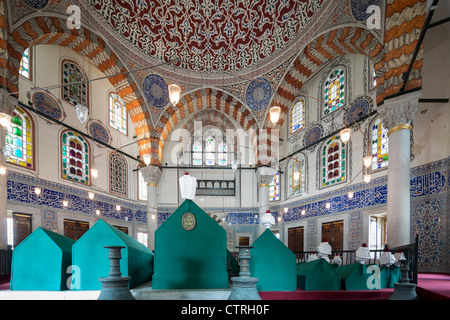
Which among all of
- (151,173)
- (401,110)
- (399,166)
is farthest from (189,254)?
(151,173)

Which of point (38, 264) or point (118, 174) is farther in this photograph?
point (118, 174)

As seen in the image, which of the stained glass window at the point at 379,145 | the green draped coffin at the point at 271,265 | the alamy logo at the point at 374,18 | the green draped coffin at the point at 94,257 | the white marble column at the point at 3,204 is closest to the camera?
the green draped coffin at the point at 94,257

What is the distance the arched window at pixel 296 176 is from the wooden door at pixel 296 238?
4.54ft

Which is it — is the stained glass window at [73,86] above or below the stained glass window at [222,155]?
above

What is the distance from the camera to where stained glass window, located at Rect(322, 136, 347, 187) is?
8.15m

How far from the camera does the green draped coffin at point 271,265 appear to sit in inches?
101

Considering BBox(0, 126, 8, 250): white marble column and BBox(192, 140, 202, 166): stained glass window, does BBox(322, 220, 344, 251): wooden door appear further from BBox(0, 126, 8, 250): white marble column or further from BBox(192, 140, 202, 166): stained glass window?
BBox(0, 126, 8, 250): white marble column

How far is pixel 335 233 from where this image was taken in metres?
8.16

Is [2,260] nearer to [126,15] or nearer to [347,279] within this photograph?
[347,279]

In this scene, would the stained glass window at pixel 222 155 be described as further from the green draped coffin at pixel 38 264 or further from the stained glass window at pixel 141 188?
the green draped coffin at pixel 38 264

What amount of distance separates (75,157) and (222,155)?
20.1 feet

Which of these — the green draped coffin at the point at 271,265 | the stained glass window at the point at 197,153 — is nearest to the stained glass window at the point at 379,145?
the green draped coffin at the point at 271,265

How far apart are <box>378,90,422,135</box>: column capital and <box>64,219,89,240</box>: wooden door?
8.78 metres

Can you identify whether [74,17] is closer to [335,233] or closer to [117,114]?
[117,114]
